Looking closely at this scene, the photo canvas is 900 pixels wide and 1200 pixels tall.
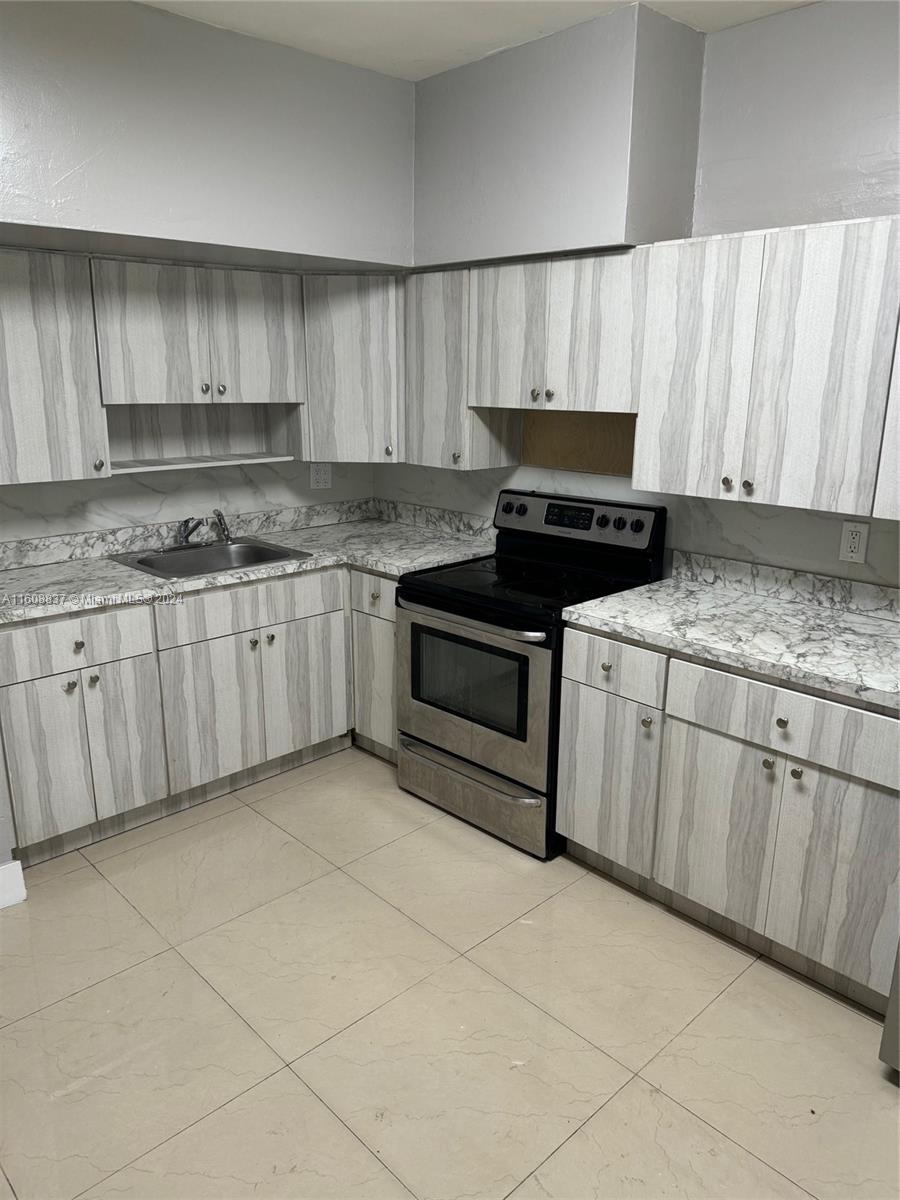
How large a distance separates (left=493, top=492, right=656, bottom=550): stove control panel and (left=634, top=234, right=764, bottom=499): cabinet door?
31 cm

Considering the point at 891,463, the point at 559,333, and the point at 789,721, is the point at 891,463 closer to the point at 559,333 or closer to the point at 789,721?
the point at 789,721

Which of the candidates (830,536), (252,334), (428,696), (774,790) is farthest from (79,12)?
(774,790)

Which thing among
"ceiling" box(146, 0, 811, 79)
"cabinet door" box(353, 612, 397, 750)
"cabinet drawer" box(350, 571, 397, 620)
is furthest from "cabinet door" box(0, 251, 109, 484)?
"cabinet door" box(353, 612, 397, 750)

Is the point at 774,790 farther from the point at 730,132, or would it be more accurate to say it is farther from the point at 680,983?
the point at 730,132

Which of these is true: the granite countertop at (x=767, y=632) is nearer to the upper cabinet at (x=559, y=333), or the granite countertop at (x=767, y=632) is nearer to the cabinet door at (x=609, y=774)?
the cabinet door at (x=609, y=774)

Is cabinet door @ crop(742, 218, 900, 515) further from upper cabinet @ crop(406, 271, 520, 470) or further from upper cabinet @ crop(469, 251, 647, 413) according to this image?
upper cabinet @ crop(406, 271, 520, 470)

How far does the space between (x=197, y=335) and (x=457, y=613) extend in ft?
4.66

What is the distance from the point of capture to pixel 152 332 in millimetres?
2920

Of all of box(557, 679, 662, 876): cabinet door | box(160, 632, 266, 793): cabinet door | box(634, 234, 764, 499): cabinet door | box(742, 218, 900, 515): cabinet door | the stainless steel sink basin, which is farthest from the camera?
the stainless steel sink basin

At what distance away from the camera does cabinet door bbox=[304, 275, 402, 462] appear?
3260mm

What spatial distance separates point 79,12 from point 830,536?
2.54 metres

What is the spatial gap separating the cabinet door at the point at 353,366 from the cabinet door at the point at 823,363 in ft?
5.03

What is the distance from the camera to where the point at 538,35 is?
251cm

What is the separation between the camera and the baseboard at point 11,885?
2.47m
